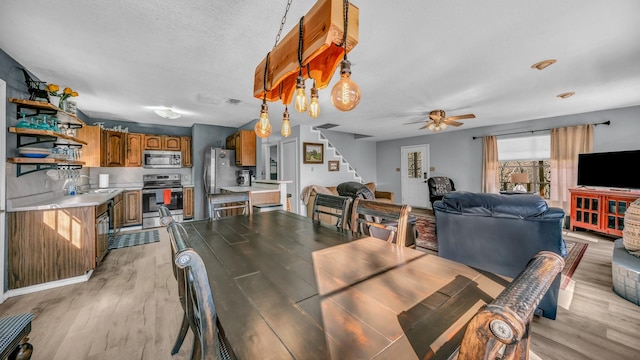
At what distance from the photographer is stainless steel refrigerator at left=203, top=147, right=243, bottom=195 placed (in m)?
4.82

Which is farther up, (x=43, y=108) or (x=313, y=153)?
(x=43, y=108)

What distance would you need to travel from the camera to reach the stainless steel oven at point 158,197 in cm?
483

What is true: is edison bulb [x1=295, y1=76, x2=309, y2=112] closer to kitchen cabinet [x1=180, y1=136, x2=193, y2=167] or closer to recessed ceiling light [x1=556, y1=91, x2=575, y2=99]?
recessed ceiling light [x1=556, y1=91, x2=575, y2=99]

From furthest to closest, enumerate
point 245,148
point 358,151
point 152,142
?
point 358,151, point 152,142, point 245,148

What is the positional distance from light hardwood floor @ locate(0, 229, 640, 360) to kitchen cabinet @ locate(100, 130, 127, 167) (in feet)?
9.41

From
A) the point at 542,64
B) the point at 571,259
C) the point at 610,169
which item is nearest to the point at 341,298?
the point at 542,64

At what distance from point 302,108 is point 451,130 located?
20.4 ft

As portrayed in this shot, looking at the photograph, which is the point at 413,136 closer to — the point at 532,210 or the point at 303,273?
the point at 532,210

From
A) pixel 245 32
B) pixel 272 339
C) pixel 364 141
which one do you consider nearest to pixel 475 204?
pixel 272 339

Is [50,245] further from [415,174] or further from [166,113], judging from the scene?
[415,174]

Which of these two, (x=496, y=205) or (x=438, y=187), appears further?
(x=438, y=187)

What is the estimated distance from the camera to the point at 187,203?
5.29 m

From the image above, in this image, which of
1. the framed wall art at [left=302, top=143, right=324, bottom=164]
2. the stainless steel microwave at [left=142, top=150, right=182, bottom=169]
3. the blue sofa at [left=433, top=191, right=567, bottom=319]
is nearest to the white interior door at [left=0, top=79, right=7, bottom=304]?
the stainless steel microwave at [left=142, top=150, right=182, bottom=169]

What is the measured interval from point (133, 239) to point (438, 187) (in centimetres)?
663
